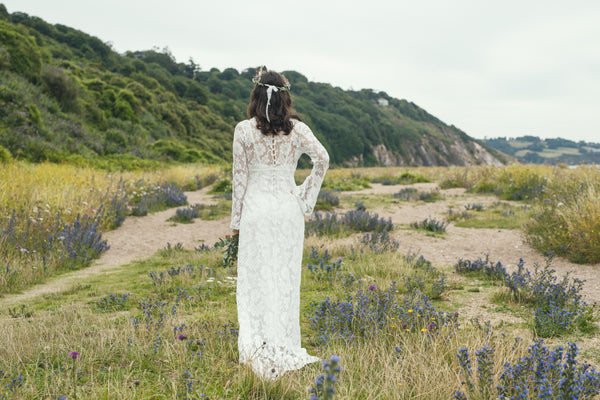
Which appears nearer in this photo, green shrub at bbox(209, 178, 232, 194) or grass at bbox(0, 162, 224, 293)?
grass at bbox(0, 162, 224, 293)

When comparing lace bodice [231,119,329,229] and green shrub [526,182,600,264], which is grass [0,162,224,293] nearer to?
lace bodice [231,119,329,229]

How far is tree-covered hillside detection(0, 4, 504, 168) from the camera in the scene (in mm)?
16438

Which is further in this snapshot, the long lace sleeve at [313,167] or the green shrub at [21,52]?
the green shrub at [21,52]

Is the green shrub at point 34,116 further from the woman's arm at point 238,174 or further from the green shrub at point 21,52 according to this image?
the woman's arm at point 238,174

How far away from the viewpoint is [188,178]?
17562mm

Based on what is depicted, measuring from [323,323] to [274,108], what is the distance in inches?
82.0

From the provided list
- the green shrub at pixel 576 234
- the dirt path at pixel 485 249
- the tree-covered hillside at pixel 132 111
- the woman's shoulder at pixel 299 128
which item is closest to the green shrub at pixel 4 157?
the tree-covered hillside at pixel 132 111

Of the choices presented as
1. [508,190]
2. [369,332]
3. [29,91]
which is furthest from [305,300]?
[29,91]

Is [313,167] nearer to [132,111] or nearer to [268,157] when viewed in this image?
[268,157]

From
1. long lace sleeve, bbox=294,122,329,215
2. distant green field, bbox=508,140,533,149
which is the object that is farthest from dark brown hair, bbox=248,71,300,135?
distant green field, bbox=508,140,533,149

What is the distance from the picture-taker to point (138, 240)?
8.23 m

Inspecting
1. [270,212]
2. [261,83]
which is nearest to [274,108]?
[261,83]

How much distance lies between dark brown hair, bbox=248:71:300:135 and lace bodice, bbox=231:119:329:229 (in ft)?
0.18

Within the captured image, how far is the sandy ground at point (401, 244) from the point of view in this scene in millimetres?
5150
